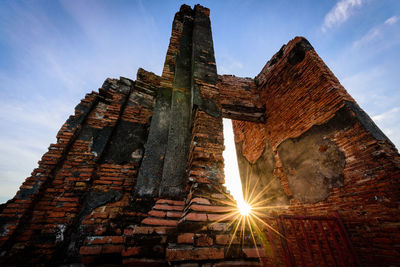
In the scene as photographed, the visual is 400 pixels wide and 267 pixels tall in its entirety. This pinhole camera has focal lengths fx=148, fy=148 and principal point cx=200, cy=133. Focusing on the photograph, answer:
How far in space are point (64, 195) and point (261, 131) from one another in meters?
5.32

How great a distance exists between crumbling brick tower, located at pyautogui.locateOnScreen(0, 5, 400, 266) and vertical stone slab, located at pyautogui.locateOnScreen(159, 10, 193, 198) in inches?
0.7

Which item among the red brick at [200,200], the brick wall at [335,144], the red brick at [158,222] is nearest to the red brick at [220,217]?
the red brick at [200,200]

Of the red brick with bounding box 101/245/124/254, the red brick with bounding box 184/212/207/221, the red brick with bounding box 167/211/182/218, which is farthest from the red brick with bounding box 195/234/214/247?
the red brick with bounding box 101/245/124/254

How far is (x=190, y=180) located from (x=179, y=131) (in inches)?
37.3

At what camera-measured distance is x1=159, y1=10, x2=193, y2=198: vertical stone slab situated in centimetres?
200

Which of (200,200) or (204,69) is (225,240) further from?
(204,69)

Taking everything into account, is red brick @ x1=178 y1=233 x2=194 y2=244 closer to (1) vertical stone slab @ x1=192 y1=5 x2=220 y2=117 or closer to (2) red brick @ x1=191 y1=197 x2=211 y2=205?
(2) red brick @ x1=191 y1=197 x2=211 y2=205

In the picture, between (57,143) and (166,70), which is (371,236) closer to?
(166,70)

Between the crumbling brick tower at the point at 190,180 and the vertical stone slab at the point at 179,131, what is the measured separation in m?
0.02

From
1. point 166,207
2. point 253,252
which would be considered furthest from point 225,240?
point 166,207

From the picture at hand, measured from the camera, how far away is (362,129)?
107 inches

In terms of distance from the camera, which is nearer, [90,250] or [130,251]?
[130,251]

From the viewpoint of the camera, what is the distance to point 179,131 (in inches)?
95.7

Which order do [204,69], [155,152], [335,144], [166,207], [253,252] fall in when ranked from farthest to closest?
1. [335,144]
2. [204,69]
3. [155,152]
4. [166,207]
5. [253,252]
